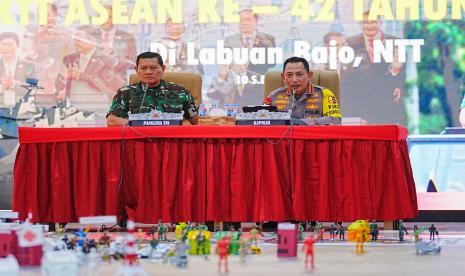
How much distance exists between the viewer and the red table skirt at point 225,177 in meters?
3.77

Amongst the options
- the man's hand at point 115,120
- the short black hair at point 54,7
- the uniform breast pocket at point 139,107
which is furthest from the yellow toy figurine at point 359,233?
the short black hair at point 54,7

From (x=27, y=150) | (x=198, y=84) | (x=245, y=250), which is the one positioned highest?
(x=198, y=84)

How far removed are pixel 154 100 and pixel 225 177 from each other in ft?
3.41

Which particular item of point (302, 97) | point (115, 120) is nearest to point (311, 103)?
point (302, 97)

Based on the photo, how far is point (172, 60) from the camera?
21.1 feet

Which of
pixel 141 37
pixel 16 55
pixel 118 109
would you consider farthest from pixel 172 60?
pixel 118 109

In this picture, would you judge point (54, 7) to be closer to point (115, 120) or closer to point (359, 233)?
point (115, 120)

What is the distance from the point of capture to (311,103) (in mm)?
4535

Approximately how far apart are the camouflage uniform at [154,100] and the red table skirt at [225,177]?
77cm

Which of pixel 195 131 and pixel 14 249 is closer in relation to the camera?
pixel 14 249

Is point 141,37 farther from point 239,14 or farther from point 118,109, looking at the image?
point 118,109

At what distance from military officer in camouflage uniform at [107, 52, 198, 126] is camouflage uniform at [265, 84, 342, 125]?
475 millimetres

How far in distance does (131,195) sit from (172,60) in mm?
2708

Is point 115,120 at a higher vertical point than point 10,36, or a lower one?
lower
